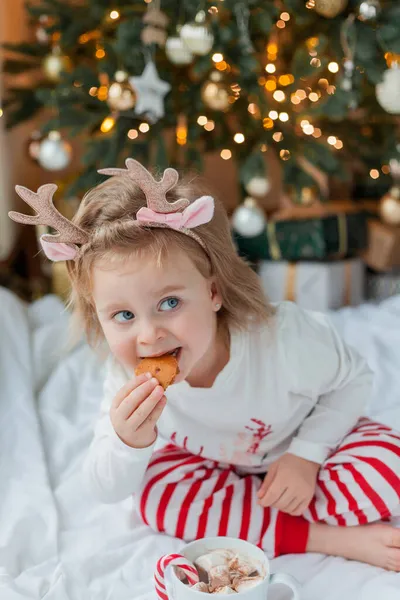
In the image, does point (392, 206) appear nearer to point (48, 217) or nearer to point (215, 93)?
point (215, 93)

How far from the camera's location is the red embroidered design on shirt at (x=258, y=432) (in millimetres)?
1054

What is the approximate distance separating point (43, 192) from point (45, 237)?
0.21ft

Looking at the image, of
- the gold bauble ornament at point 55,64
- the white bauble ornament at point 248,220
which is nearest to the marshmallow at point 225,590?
the white bauble ornament at point 248,220

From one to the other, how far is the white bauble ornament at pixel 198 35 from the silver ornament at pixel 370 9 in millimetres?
337

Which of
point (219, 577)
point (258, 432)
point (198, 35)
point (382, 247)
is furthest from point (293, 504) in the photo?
point (382, 247)

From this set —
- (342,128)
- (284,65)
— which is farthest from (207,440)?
(284,65)

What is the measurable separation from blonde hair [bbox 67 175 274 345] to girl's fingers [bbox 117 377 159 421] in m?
0.15

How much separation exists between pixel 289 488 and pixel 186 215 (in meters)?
0.40

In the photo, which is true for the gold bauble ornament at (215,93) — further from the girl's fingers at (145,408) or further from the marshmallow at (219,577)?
the marshmallow at (219,577)

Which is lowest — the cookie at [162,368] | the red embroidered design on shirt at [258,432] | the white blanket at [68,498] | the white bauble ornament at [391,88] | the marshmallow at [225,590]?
the white blanket at [68,498]

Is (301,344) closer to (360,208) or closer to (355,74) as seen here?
(355,74)

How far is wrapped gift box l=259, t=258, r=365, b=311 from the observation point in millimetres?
2133

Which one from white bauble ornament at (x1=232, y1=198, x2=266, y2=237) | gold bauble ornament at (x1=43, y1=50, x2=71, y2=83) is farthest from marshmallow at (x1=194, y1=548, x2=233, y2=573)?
gold bauble ornament at (x1=43, y1=50, x2=71, y2=83)

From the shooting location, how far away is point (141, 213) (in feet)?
2.82
